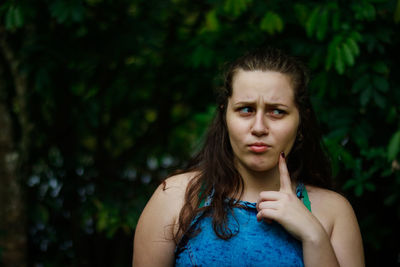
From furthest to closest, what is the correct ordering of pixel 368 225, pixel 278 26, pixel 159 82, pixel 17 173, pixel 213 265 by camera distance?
pixel 159 82 → pixel 17 173 → pixel 368 225 → pixel 278 26 → pixel 213 265

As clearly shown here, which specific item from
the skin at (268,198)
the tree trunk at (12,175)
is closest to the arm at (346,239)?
the skin at (268,198)

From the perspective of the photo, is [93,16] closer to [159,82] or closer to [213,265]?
[159,82]

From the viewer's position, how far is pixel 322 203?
181 centimetres

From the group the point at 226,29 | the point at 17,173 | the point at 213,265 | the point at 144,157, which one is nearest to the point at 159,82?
the point at 144,157

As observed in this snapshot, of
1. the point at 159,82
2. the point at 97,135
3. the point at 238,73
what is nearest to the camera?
the point at 238,73

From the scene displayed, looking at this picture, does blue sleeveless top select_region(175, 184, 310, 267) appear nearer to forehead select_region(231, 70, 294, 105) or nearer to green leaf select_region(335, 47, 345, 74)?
forehead select_region(231, 70, 294, 105)

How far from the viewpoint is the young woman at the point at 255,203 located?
165cm

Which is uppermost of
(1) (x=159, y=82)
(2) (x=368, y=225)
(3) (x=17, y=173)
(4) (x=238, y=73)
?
(1) (x=159, y=82)

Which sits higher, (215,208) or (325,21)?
(325,21)

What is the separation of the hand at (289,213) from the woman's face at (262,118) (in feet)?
0.39

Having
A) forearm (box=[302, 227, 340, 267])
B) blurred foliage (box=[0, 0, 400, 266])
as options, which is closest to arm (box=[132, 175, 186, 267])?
forearm (box=[302, 227, 340, 267])

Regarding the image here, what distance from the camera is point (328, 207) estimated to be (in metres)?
1.79

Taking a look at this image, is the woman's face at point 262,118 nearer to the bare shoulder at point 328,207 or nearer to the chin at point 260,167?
the chin at point 260,167

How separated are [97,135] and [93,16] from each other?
114cm
